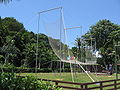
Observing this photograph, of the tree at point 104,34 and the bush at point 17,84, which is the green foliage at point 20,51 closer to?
the tree at point 104,34

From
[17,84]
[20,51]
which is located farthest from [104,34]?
[17,84]

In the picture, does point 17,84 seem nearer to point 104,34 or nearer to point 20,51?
point 20,51

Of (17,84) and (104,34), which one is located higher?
(104,34)

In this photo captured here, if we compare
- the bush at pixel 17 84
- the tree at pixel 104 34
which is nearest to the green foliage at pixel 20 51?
the tree at pixel 104 34

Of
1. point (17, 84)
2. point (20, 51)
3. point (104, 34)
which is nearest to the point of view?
point (17, 84)

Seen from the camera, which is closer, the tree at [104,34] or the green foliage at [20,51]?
the green foliage at [20,51]

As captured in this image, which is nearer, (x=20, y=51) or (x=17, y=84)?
(x=17, y=84)

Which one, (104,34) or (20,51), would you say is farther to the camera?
(104,34)

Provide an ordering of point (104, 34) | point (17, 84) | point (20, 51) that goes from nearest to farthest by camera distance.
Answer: point (17, 84) → point (20, 51) → point (104, 34)

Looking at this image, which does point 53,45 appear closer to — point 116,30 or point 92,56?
point 92,56

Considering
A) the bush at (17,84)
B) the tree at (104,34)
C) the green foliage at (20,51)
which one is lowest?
the bush at (17,84)

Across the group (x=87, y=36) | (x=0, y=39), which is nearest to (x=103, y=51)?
(x=87, y=36)

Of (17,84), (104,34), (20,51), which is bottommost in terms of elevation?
(17,84)

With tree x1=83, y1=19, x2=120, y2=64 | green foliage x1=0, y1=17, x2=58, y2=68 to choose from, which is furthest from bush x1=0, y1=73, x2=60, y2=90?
tree x1=83, y1=19, x2=120, y2=64
